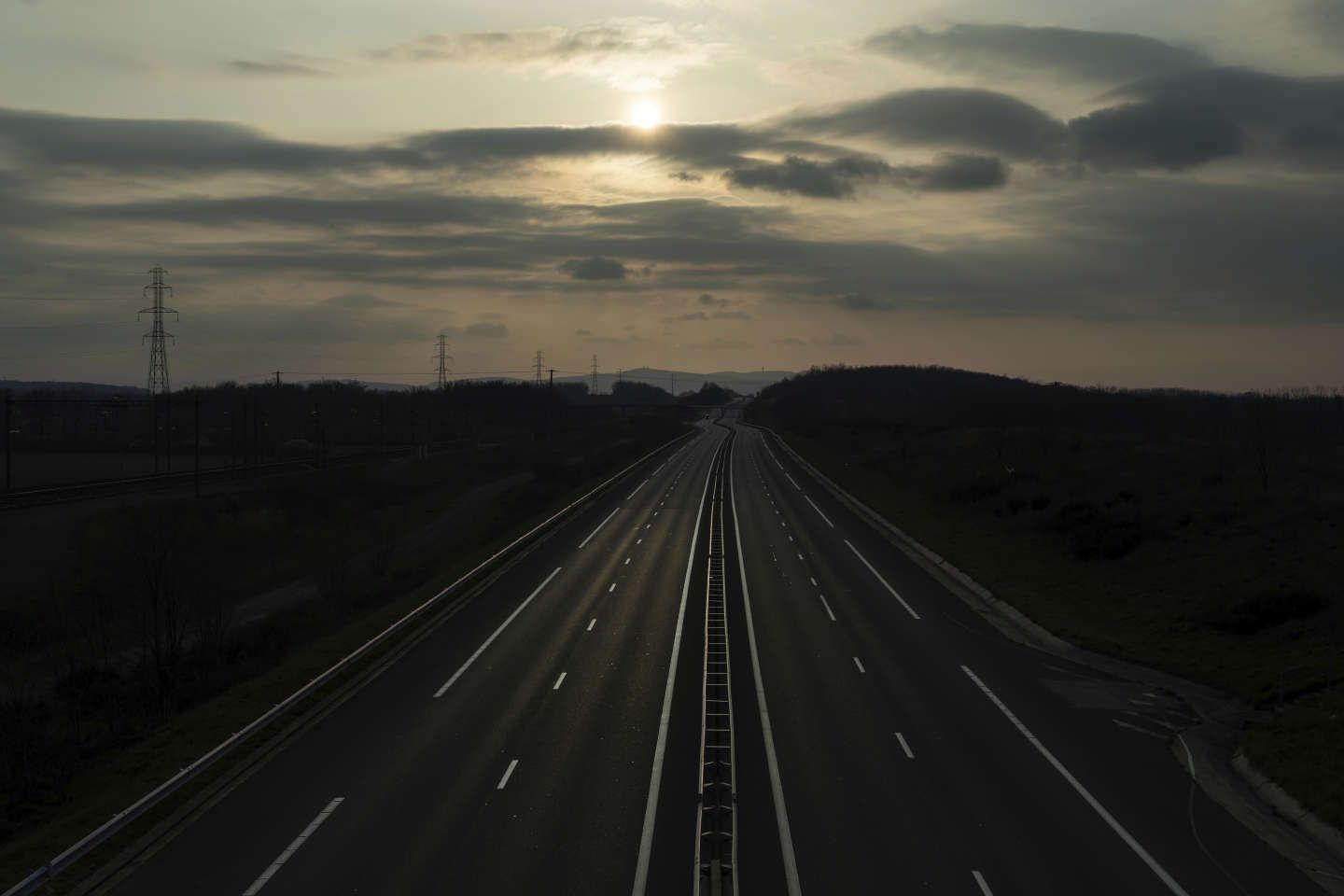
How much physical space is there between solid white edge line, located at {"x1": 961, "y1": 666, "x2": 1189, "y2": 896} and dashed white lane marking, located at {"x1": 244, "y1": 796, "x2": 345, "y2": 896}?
13786 mm

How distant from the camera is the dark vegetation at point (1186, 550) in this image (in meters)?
25.2

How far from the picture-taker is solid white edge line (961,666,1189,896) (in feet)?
51.6

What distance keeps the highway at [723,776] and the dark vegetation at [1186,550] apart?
2.71 meters

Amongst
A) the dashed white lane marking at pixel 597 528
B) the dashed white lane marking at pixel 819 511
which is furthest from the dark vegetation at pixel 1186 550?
the dashed white lane marking at pixel 597 528

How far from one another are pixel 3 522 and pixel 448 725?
41.0 m

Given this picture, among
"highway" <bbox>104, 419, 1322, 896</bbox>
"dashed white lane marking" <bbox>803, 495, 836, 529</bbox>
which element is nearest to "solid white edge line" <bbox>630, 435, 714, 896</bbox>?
"highway" <bbox>104, 419, 1322, 896</bbox>

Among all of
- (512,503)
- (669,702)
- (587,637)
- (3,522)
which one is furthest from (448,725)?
Answer: (512,503)

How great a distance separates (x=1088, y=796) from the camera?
62.3 ft

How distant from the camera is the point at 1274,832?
58.8 feet

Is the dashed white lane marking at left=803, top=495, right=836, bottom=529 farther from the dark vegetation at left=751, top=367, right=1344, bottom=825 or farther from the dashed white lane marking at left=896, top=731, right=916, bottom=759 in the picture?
the dashed white lane marking at left=896, top=731, right=916, bottom=759

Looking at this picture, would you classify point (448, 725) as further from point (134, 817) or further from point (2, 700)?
point (2, 700)

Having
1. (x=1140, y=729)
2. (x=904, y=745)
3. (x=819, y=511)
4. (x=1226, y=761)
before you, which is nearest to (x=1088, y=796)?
(x=904, y=745)

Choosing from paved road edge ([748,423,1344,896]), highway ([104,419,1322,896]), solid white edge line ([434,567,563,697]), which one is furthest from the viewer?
solid white edge line ([434,567,563,697])

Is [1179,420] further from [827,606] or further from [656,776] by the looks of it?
[656,776]
